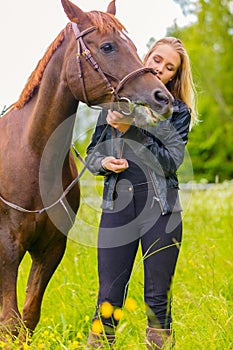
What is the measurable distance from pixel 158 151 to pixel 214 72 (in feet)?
62.8

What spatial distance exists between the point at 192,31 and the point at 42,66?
19.7m

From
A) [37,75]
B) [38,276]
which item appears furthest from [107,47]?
[38,276]

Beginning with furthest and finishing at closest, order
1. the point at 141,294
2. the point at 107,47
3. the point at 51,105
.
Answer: the point at 141,294 → the point at 51,105 → the point at 107,47

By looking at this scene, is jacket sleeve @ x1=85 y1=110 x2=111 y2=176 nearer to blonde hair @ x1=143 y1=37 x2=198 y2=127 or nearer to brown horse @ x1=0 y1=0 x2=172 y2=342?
brown horse @ x1=0 y1=0 x2=172 y2=342

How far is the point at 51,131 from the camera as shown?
3184 mm

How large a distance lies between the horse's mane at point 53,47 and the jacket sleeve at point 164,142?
565 mm

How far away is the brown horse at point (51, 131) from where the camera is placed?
2.93 m

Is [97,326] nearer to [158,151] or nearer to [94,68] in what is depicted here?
[158,151]

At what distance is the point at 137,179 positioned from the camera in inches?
125

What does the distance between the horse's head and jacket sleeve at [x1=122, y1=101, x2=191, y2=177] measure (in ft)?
0.90

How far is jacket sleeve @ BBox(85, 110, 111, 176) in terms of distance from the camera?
316 centimetres

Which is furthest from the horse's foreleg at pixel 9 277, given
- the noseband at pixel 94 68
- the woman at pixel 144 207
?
the noseband at pixel 94 68

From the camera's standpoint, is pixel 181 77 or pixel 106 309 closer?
pixel 106 309

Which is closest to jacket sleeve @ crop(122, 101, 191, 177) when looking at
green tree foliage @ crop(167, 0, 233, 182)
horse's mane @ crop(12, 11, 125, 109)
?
horse's mane @ crop(12, 11, 125, 109)
